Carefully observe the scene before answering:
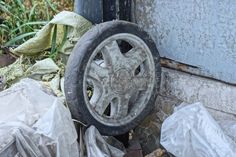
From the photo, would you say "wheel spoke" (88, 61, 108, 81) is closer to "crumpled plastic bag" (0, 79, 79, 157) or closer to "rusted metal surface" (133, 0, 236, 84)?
"crumpled plastic bag" (0, 79, 79, 157)

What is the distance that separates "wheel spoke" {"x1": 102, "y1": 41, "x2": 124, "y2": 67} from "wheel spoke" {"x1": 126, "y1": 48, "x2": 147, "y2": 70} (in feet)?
0.33

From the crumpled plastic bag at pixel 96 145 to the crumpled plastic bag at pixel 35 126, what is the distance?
108mm

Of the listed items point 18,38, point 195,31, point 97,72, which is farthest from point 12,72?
point 195,31

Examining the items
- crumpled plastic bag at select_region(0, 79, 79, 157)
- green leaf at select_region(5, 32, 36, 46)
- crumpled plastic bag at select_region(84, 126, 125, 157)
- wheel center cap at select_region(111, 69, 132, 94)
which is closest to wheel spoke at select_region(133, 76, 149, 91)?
wheel center cap at select_region(111, 69, 132, 94)

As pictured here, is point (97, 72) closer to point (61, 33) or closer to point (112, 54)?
point (112, 54)

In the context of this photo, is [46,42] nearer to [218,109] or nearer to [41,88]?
[41,88]

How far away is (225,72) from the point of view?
3.21m

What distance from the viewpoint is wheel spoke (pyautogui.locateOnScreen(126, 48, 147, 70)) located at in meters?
3.22

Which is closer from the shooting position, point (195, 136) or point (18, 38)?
point (195, 136)

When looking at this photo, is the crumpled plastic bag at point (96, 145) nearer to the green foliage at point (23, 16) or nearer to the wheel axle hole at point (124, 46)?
the wheel axle hole at point (124, 46)

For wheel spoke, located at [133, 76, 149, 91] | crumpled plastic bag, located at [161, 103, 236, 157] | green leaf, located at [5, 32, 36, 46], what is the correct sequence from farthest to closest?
green leaf, located at [5, 32, 36, 46] → wheel spoke, located at [133, 76, 149, 91] → crumpled plastic bag, located at [161, 103, 236, 157]

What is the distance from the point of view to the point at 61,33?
3.62 meters

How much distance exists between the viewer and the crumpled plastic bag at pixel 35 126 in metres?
2.61

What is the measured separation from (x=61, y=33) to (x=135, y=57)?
28.1 inches
